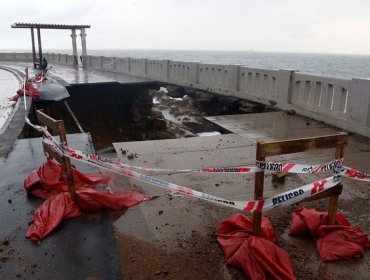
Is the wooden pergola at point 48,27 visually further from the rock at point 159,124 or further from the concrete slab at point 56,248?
the concrete slab at point 56,248

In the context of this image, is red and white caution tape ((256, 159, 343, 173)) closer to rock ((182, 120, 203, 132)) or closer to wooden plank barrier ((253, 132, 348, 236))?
wooden plank barrier ((253, 132, 348, 236))

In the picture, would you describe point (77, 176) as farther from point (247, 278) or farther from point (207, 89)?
point (207, 89)

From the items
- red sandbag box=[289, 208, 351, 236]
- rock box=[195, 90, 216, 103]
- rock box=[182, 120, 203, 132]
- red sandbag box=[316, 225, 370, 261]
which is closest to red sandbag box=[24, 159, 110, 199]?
red sandbag box=[289, 208, 351, 236]

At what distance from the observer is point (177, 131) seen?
18922mm

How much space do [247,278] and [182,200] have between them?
1748mm

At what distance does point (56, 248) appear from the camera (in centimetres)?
342

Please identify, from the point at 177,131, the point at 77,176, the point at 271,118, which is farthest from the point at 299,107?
the point at 177,131

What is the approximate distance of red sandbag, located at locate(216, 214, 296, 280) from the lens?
3.05 meters

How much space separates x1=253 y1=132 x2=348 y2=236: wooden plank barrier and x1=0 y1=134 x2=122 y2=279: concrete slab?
4.74 ft

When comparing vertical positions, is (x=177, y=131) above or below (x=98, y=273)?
below

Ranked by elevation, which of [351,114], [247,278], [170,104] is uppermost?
[351,114]

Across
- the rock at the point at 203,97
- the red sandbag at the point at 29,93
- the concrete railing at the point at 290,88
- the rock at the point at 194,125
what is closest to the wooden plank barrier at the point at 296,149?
the concrete railing at the point at 290,88

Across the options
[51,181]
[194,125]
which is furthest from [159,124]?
[51,181]

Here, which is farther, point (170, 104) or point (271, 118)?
point (170, 104)
